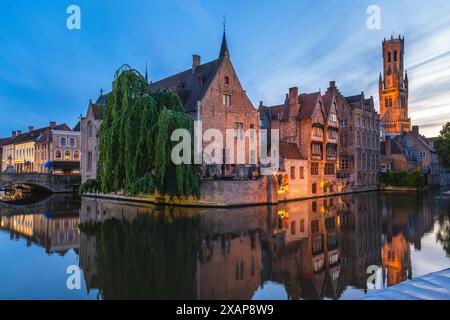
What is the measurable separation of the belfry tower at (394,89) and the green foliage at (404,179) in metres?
56.3

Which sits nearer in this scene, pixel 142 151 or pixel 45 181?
pixel 142 151

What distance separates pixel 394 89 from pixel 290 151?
3558 inches

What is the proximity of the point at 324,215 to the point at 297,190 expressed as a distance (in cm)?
1268

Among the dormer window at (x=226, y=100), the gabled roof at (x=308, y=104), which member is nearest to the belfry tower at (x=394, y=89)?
the gabled roof at (x=308, y=104)

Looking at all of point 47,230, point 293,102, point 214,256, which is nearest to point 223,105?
point 293,102

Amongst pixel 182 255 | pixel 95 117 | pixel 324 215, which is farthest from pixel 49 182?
pixel 182 255

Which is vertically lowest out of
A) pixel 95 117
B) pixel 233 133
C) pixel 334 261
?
pixel 334 261

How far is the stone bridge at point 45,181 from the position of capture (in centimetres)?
4400

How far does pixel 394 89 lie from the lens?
11075 cm

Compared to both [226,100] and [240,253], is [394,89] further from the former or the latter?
[240,253]

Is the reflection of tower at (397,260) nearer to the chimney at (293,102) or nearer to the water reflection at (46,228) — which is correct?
the water reflection at (46,228)

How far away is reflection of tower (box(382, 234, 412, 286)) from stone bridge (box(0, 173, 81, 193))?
45.0 metres

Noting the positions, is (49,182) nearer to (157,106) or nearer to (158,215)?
(157,106)
